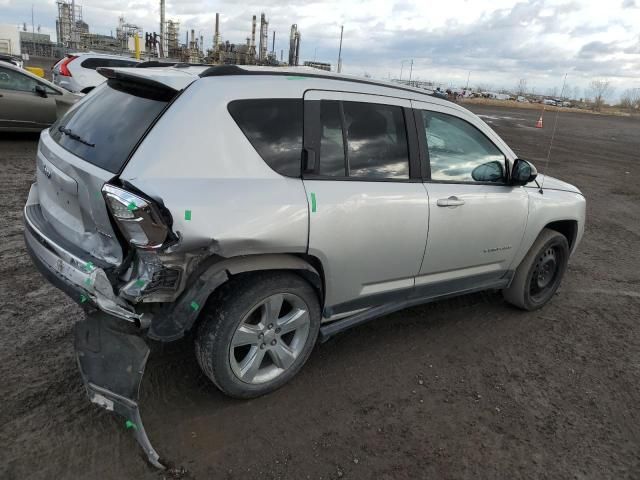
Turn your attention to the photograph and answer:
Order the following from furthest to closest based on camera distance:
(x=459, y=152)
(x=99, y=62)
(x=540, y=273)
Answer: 1. (x=99, y=62)
2. (x=540, y=273)
3. (x=459, y=152)

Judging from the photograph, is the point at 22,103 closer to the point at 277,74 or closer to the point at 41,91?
the point at 41,91

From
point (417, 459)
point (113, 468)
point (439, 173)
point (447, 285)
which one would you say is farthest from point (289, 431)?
point (439, 173)

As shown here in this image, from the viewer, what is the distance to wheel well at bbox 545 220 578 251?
15.0 ft

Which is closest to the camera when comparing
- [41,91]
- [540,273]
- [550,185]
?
[550,185]

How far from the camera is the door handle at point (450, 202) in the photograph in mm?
3415

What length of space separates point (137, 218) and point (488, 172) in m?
2.61

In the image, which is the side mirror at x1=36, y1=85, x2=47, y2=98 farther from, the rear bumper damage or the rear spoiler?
the rear bumper damage

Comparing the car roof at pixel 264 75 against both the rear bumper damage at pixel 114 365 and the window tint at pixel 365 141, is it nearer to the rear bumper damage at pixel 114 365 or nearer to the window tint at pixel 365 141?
the window tint at pixel 365 141

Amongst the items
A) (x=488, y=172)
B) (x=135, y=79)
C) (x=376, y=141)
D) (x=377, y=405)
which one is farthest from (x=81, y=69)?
(x=377, y=405)

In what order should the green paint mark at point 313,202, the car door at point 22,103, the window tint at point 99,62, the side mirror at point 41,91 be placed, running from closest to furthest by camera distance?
the green paint mark at point 313,202, the car door at point 22,103, the side mirror at point 41,91, the window tint at point 99,62

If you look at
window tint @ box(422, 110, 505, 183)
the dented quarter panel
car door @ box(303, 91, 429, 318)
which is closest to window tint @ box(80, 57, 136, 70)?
the dented quarter panel

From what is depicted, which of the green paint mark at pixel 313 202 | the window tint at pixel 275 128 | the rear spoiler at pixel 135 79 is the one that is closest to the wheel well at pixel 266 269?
the green paint mark at pixel 313 202

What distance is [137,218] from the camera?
7.70ft

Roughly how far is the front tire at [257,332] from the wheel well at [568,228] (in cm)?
267
